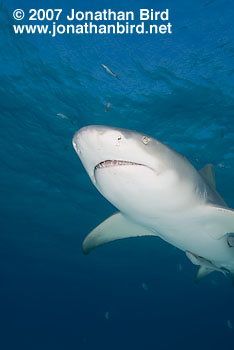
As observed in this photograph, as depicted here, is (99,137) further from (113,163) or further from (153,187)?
(153,187)

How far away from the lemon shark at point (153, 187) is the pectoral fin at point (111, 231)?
2cm

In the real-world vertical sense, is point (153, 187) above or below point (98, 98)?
below

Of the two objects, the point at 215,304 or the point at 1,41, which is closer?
the point at 1,41

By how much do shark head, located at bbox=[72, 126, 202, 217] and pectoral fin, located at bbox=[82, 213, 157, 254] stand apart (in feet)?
4.06

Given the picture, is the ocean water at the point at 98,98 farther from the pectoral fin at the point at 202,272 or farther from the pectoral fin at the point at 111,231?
the pectoral fin at the point at 202,272

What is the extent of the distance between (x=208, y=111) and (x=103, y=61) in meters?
5.56

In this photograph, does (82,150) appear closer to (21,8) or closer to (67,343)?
(21,8)

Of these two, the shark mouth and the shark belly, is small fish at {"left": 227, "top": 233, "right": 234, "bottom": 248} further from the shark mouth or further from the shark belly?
the shark mouth

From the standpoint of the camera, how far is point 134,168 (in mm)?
2797

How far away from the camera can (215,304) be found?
339 feet

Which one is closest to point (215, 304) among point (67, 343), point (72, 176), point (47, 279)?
point (67, 343)

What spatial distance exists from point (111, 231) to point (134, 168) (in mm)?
2609

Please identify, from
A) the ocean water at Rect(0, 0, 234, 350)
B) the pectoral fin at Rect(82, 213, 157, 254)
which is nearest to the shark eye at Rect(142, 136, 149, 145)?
the pectoral fin at Rect(82, 213, 157, 254)

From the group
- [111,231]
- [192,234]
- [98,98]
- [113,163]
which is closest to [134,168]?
[113,163]
